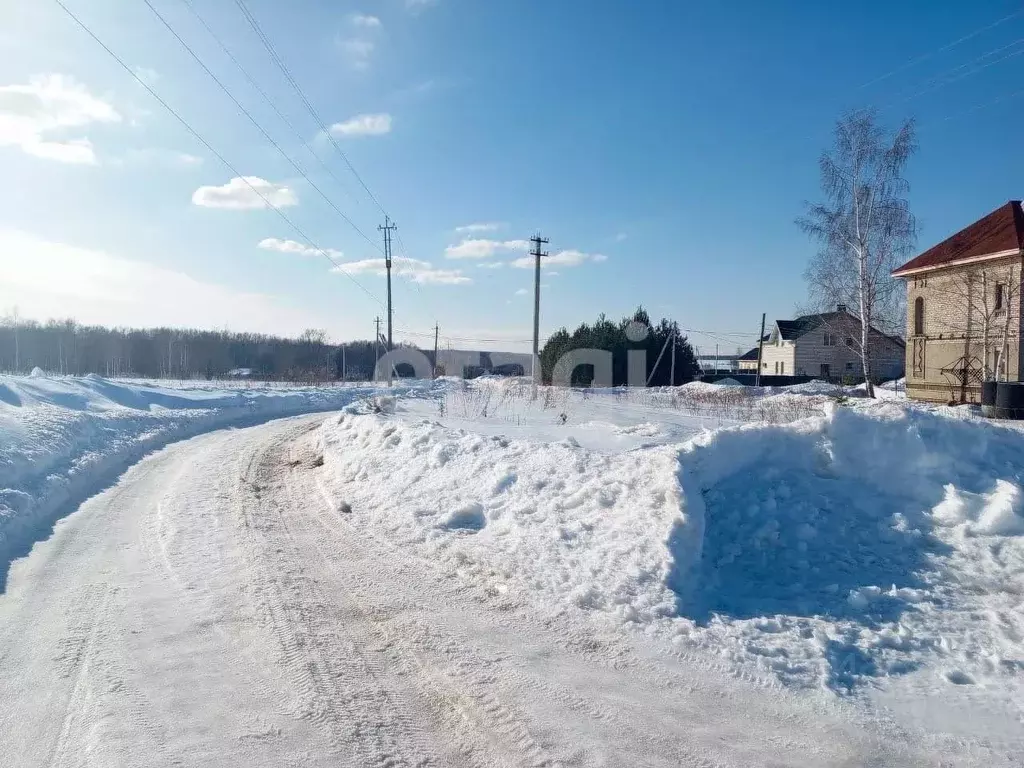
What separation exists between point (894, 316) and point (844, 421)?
25296 mm

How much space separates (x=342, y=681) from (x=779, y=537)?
155 inches

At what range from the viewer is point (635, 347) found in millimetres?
39812

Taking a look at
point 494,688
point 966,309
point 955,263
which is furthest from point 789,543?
point 955,263

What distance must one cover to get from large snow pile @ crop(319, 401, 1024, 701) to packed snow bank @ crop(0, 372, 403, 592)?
11.6 ft

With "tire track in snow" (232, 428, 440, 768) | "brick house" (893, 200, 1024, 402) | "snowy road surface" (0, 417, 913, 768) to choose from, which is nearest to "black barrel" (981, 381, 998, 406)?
"brick house" (893, 200, 1024, 402)

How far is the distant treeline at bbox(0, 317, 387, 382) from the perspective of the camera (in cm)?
6981

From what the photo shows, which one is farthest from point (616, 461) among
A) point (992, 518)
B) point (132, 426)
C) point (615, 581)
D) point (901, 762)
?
point (132, 426)

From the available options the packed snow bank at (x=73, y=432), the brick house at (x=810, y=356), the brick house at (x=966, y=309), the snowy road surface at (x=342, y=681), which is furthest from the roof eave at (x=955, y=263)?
the packed snow bank at (x=73, y=432)

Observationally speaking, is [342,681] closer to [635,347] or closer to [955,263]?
[955,263]

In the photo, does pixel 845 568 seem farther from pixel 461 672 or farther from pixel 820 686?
pixel 461 672

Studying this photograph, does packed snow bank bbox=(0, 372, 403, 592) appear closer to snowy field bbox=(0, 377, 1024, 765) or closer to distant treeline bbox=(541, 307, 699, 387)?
snowy field bbox=(0, 377, 1024, 765)

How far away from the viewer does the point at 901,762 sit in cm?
316

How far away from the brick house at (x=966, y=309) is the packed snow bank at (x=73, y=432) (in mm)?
26012

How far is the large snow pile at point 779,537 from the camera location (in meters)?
4.38
